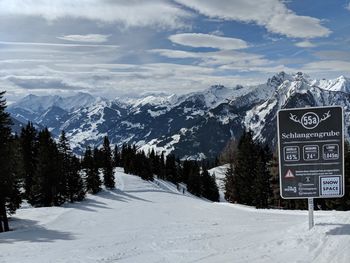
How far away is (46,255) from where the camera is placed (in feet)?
47.3

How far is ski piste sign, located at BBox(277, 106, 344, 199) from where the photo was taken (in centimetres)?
1419

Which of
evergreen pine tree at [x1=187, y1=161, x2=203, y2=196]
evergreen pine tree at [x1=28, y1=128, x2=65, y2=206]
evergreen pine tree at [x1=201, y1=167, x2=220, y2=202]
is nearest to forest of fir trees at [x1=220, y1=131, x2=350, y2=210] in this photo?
evergreen pine tree at [x1=28, y1=128, x2=65, y2=206]

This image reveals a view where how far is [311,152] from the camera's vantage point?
14.4 meters

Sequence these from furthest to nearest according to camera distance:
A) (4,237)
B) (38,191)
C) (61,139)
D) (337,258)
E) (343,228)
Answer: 1. (61,139)
2. (38,191)
3. (4,237)
4. (343,228)
5. (337,258)

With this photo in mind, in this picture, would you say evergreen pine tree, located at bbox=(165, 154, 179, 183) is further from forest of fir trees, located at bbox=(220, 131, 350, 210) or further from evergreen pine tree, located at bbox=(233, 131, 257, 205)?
evergreen pine tree, located at bbox=(233, 131, 257, 205)

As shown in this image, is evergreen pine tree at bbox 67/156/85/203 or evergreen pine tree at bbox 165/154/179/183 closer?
evergreen pine tree at bbox 67/156/85/203

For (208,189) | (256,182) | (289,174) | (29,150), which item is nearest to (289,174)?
(289,174)

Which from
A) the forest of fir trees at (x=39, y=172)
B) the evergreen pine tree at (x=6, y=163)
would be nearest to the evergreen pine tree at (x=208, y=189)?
the forest of fir trees at (x=39, y=172)

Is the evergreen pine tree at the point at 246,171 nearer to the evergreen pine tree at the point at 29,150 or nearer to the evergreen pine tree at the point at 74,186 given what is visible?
the evergreen pine tree at the point at 74,186

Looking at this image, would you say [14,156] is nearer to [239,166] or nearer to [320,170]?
[320,170]

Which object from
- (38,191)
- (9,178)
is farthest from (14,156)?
(38,191)

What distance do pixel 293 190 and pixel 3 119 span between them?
29.0 metres

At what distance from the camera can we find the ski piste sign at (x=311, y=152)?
46.5 ft

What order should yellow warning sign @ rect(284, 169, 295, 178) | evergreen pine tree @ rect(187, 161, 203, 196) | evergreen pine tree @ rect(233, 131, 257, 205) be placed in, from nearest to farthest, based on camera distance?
yellow warning sign @ rect(284, 169, 295, 178) < evergreen pine tree @ rect(233, 131, 257, 205) < evergreen pine tree @ rect(187, 161, 203, 196)
